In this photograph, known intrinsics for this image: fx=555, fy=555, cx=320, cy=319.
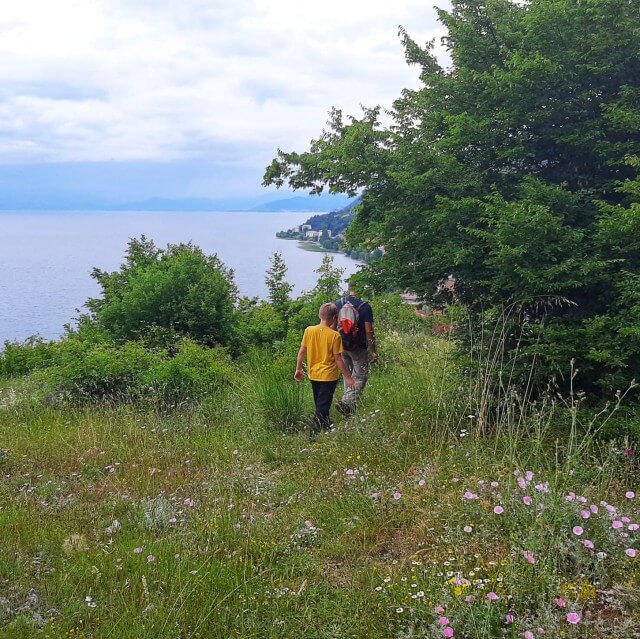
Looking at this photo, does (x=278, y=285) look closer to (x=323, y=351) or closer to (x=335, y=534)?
(x=323, y=351)

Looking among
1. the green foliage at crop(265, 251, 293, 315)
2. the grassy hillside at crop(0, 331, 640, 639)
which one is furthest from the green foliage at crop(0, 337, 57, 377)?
the grassy hillside at crop(0, 331, 640, 639)

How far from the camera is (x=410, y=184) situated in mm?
6750

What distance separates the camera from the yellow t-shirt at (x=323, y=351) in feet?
24.0

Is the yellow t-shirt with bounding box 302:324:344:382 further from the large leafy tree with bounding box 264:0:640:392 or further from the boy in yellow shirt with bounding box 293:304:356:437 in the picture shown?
the large leafy tree with bounding box 264:0:640:392

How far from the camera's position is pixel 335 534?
14.2 ft

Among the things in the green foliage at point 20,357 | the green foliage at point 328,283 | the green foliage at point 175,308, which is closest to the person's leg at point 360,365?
the green foliage at point 328,283

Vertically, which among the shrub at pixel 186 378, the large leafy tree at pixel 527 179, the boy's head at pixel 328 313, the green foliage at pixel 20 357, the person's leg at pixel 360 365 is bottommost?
the green foliage at pixel 20 357

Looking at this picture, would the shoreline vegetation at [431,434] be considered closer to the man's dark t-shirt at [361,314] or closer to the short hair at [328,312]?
the man's dark t-shirt at [361,314]

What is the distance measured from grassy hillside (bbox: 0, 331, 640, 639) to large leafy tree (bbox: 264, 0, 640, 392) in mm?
1207

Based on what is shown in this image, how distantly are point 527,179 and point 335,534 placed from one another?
14.8 ft

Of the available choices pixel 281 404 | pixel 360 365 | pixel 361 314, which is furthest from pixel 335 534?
pixel 361 314

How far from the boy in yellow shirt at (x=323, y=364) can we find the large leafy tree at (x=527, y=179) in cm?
109

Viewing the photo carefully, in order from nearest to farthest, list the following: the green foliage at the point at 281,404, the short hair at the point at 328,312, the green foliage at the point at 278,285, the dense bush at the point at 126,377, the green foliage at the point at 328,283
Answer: the short hair at the point at 328,312
the green foliage at the point at 281,404
the dense bush at the point at 126,377
the green foliage at the point at 328,283
the green foliage at the point at 278,285

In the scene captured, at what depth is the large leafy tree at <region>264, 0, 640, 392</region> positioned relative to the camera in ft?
19.0
